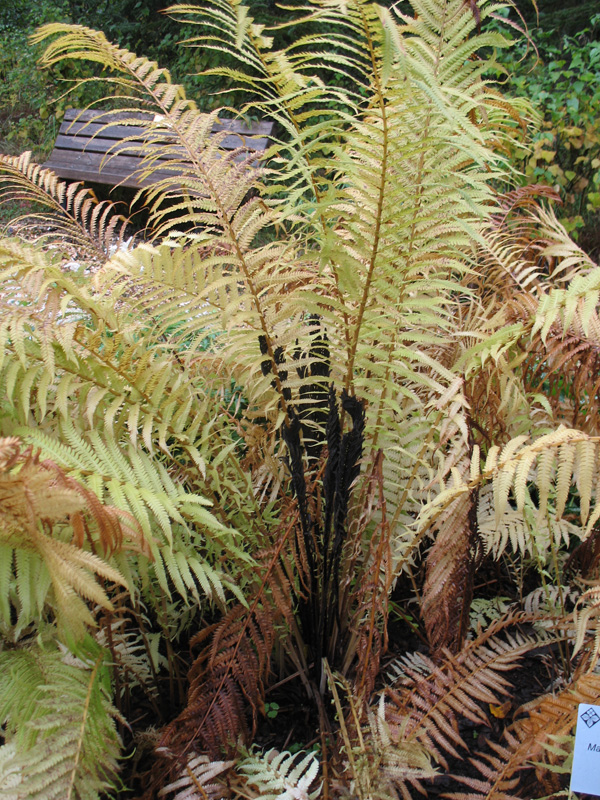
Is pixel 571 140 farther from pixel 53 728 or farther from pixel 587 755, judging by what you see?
pixel 53 728

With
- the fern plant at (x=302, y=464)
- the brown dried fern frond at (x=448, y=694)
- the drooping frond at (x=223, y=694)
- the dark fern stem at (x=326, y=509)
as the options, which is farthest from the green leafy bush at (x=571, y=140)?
the drooping frond at (x=223, y=694)

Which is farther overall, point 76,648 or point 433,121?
point 433,121

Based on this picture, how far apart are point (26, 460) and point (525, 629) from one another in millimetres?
1133

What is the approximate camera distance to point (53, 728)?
2.93ft

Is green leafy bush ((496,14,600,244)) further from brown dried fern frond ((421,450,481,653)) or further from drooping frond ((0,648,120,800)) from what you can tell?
drooping frond ((0,648,120,800))

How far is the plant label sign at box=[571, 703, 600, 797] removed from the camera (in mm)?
727

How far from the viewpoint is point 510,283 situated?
154cm

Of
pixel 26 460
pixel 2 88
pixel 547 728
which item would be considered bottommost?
pixel 547 728

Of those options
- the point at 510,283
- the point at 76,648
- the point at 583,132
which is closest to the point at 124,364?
the point at 76,648

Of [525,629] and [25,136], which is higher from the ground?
[25,136]

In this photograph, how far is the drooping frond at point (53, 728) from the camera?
2.71ft

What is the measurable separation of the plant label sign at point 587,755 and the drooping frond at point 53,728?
60 centimetres

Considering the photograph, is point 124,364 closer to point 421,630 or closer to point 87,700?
point 87,700

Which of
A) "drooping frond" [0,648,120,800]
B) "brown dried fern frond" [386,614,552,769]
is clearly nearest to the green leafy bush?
"brown dried fern frond" [386,614,552,769]
